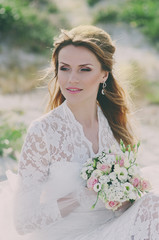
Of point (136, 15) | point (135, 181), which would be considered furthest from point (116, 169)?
point (136, 15)

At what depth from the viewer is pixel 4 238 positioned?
308cm

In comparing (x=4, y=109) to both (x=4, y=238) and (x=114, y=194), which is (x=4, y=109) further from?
(x=114, y=194)

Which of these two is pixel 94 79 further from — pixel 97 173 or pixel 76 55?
pixel 97 173

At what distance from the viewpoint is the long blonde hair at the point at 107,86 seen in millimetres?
3020

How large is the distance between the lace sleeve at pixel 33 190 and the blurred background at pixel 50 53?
150 cm

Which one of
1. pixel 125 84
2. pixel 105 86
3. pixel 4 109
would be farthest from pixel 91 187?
pixel 4 109

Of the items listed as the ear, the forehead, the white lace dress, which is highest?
the forehead

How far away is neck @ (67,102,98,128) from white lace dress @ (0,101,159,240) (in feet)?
0.19

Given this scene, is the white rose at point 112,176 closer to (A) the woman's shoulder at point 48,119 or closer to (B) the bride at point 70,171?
(B) the bride at point 70,171

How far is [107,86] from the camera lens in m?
3.56

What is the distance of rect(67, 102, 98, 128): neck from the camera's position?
10.5 feet

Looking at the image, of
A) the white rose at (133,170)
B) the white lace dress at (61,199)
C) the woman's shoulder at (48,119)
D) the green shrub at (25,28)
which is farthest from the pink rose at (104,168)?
the green shrub at (25,28)

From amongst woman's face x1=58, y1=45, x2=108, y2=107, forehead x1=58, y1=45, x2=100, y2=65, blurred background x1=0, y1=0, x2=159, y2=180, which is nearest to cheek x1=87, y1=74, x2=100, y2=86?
woman's face x1=58, y1=45, x2=108, y2=107

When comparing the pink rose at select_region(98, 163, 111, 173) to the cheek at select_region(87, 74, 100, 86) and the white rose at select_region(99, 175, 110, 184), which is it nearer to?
the white rose at select_region(99, 175, 110, 184)
